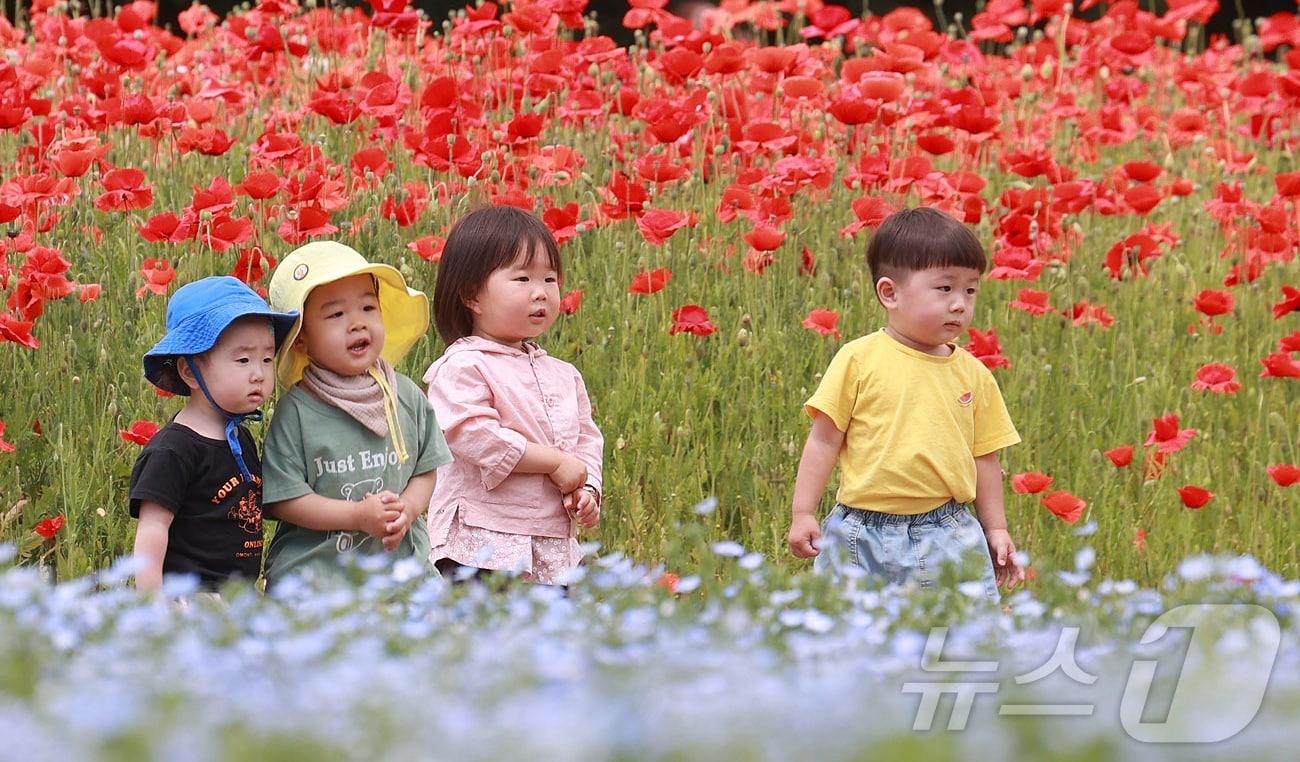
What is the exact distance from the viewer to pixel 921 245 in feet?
11.1

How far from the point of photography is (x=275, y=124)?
5430 mm

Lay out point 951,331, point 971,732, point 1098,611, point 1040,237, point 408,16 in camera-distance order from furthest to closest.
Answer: point 1040,237 < point 408,16 < point 951,331 < point 1098,611 < point 971,732

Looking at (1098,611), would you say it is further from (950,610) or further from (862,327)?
(862,327)

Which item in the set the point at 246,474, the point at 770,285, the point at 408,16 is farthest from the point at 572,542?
the point at 408,16

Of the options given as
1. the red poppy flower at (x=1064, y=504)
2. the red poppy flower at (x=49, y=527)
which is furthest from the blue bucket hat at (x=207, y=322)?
the red poppy flower at (x=1064, y=504)

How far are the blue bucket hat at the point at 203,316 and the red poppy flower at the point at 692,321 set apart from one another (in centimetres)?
140

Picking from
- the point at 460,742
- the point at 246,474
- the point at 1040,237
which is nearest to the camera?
the point at 460,742


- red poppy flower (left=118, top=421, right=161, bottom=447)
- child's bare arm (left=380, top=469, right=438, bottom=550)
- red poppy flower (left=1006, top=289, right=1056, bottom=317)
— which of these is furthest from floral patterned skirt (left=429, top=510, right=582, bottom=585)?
red poppy flower (left=1006, top=289, right=1056, bottom=317)

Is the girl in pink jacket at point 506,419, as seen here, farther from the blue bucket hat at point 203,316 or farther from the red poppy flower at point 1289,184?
the red poppy flower at point 1289,184

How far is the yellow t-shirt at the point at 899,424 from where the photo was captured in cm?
336

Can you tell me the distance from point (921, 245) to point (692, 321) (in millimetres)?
1044

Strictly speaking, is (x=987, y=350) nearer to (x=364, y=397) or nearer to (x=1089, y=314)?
(x=1089, y=314)

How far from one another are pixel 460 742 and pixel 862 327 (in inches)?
139

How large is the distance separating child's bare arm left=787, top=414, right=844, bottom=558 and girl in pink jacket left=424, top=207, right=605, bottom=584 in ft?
1.33
